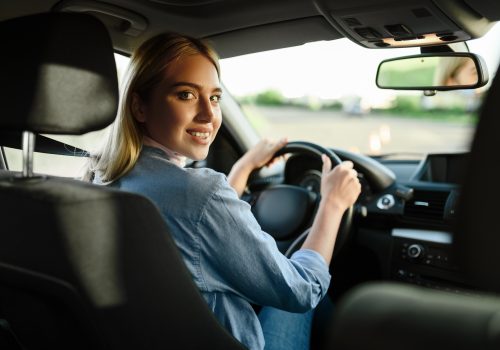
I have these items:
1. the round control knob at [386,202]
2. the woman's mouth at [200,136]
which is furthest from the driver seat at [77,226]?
the round control knob at [386,202]

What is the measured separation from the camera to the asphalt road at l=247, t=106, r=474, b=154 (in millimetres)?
14961

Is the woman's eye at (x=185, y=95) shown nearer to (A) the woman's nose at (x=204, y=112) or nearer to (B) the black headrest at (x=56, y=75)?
(A) the woman's nose at (x=204, y=112)

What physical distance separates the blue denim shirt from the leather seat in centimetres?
89

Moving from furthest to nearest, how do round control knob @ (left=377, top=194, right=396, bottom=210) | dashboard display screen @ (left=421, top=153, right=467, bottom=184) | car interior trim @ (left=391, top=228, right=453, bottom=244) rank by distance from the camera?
dashboard display screen @ (left=421, top=153, right=467, bottom=184) → round control knob @ (left=377, top=194, right=396, bottom=210) → car interior trim @ (left=391, top=228, right=453, bottom=244)

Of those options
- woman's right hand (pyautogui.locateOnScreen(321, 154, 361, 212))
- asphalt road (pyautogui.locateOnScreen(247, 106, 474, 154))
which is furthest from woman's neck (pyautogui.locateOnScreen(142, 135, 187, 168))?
asphalt road (pyautogui.locateOnScreen(247, 106, 474, 154))

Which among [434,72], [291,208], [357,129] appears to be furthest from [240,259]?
[357,129]

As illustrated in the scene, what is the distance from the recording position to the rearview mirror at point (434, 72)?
259cm

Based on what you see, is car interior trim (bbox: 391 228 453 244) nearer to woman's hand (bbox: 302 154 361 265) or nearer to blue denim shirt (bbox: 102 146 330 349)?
woman's hand (bbox: 302 154 361 265)

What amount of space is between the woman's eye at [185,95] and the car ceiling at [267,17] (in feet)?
2.61

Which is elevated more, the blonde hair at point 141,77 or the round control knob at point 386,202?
the blonde hair at point 141,77

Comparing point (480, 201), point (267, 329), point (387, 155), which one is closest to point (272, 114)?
point (387, 155)

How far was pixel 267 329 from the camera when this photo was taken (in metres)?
2.21

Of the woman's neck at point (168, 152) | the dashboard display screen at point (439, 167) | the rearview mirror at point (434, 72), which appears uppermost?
the rearview mirror at point (434, 72)

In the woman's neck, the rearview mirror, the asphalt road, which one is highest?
the rearview mirror
